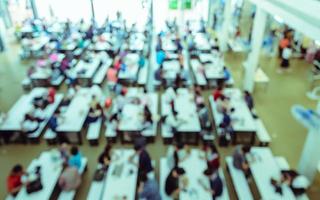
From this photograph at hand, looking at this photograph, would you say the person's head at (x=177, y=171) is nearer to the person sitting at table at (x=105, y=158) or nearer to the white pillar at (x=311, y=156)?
the person sitting at table at (x=105, y=158)

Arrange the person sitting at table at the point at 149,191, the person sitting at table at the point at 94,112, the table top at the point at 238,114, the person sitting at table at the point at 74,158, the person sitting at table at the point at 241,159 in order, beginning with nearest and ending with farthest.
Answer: the person sitting at table at the point at 149,191
the person sitting at table at the point at 74,158
the person sitting at table at the point at 241,159
the table top at the point at 238,114
the person sitting at table at the point at 94,112

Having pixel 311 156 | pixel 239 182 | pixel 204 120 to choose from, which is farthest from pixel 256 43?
pixel 239 182

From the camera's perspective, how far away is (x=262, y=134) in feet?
29.0

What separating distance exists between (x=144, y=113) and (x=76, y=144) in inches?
92.2

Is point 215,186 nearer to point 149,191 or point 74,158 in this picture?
point 149,191

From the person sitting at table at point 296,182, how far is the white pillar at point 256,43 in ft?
16.6

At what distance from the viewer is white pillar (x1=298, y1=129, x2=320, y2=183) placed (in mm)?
6852

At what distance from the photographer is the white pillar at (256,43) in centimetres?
1001

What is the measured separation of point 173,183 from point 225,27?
9973 mm

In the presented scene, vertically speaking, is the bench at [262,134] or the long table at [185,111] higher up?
the long table at [185,111]

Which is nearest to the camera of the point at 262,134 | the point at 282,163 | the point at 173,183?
the point at 173,183

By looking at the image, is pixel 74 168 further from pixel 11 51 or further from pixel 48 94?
pixel 11 51

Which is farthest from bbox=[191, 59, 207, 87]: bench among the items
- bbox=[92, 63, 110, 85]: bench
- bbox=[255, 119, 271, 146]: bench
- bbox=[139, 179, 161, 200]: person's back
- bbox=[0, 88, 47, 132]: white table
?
bbox=[139, 179, 161, 200]: person's back

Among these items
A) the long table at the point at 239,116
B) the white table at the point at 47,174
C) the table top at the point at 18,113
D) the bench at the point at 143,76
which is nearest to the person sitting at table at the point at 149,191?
the white table at the point at 47,174
